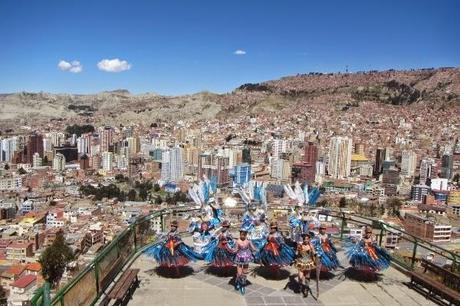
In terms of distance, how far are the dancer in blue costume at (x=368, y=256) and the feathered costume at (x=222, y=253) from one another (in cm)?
115

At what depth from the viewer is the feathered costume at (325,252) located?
4547 millimetres

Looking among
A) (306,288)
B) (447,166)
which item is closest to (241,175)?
(447,166)

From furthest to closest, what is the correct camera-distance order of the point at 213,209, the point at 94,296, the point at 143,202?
the point at 143,202
the point at 213,209
the point at 94,296

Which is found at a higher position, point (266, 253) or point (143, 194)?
point (266, 253)

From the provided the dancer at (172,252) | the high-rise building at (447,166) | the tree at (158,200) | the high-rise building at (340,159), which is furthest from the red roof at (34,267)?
the high-rise building at (447,166)

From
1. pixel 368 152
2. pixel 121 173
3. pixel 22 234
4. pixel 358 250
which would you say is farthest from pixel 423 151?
pixel 358 250

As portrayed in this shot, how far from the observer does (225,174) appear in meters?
60.1

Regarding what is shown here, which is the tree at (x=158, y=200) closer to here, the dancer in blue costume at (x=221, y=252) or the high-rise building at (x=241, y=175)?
the high-rise building at (x=241, y=175)

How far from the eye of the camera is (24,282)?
24.2 m

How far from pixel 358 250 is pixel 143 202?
1906 inches

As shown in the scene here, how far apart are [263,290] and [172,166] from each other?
64.0 m

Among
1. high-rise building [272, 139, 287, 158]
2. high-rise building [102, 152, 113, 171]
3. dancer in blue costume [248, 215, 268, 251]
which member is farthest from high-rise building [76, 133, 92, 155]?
dancer in blue costume [248, 215, 268, 251]

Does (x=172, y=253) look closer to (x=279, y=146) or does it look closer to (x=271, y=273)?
(x=271, y=273)

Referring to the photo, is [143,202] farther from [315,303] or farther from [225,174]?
[315,303]
